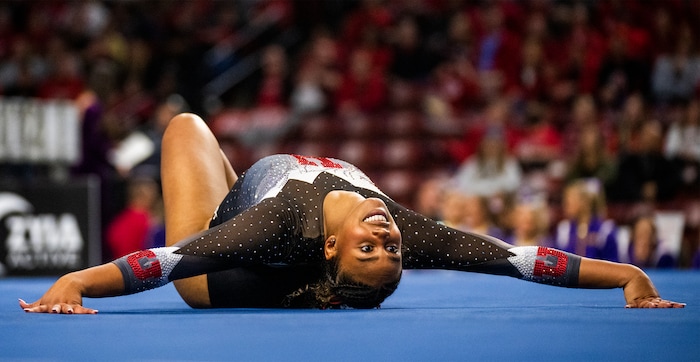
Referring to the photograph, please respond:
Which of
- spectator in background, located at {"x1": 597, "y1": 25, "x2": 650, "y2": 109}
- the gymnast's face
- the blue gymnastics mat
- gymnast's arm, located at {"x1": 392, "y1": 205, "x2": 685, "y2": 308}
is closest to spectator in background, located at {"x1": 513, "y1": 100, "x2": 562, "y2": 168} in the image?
spectator in background, located at {"x1": 597, "y1": 25, "x2": 650, "y2": 109}

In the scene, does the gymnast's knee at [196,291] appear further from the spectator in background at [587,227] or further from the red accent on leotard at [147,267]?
the spectator in background at [587,227]

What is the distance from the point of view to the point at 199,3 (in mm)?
12188

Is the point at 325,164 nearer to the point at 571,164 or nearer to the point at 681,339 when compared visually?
the point at 681,339

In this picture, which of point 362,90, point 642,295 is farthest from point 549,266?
point 362,90

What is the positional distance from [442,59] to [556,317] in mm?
7403

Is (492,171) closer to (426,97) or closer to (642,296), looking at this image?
(426,97)

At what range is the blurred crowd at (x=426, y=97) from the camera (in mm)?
7438

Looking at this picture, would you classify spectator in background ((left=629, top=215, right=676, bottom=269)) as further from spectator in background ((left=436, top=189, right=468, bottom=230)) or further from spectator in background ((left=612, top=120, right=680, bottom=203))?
spectator in background ((left=436, top=189, right=468, bottom=230))

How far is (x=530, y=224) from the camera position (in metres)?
6.63

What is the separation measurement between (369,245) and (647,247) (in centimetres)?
455

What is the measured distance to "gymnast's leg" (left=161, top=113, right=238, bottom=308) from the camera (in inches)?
142

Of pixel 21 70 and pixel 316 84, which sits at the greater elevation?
pixel 21 70

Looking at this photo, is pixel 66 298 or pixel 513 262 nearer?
pixel 66 298

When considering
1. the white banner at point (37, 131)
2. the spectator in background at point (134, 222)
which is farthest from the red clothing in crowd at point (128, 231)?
the white banner at point (37, 131)
